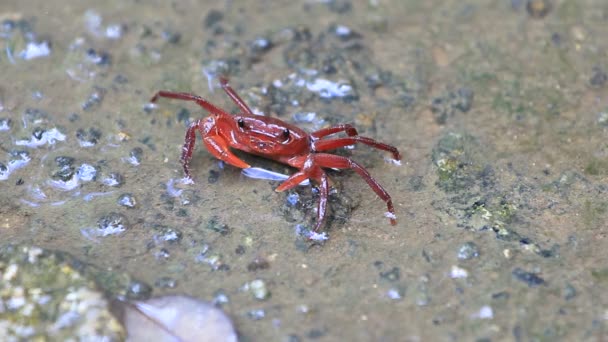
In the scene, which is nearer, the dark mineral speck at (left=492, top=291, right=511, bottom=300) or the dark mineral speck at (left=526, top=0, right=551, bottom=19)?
the dark mineral speck at (left=492, top=291, right=511, bottom=300)

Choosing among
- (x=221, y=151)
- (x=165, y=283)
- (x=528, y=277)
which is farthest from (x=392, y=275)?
(x=221, y=151)

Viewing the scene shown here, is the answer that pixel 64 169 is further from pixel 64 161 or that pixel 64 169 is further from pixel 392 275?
pixel 392 275

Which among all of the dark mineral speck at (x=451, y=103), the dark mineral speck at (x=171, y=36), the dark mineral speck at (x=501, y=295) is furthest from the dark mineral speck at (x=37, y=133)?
the dark mineral speck at (x=501, y=295)

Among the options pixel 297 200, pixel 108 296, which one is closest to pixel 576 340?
pixel 297 200

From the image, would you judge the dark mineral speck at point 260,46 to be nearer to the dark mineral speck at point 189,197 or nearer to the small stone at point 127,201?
the dark mineral speck at point 189,197

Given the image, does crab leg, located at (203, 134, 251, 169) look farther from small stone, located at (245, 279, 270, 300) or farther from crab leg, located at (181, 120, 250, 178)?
small stone, located at (245, 279, 270, 300)

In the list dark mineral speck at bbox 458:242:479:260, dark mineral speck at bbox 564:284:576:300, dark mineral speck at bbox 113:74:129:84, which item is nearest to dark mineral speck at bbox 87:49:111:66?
dark mineral speck at bbox 113:74:129:84
